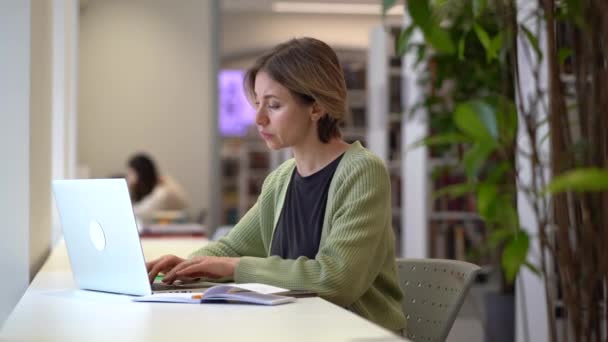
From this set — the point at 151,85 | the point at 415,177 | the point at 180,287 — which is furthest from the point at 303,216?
the point at 151,85

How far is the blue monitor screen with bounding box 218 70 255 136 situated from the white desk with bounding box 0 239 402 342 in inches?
375

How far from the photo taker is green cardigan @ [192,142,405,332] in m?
1.97

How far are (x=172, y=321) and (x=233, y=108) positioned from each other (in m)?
9.97

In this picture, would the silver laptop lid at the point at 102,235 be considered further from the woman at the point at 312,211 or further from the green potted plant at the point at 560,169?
the green potted plant at the point at 560,169

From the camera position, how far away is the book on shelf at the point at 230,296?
183cm

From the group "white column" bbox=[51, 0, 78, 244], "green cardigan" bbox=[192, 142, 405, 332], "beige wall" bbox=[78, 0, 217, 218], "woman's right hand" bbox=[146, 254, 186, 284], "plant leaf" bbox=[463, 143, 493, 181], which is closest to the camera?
"plant leaf" bbox=[463, 143, 493, 181]

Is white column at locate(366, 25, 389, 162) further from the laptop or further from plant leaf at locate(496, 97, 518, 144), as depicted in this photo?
plant leaf at locate(496, 97, 518, 144)

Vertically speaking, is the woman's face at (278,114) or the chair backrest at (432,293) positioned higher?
the woman's face at (278,114)

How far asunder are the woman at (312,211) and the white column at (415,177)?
12.8 ft

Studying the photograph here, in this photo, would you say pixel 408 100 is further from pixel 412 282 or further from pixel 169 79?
pixel 412 282

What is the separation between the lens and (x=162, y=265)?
2102 mm

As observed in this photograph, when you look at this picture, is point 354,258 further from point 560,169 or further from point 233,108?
point 233,108

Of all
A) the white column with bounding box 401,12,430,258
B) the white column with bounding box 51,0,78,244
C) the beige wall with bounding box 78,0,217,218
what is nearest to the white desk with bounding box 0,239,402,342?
the white column with bounding box 51,0,78,244

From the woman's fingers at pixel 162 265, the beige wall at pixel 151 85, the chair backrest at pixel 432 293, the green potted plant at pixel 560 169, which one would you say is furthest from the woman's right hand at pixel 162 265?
the beige wall at pixel 151 85
